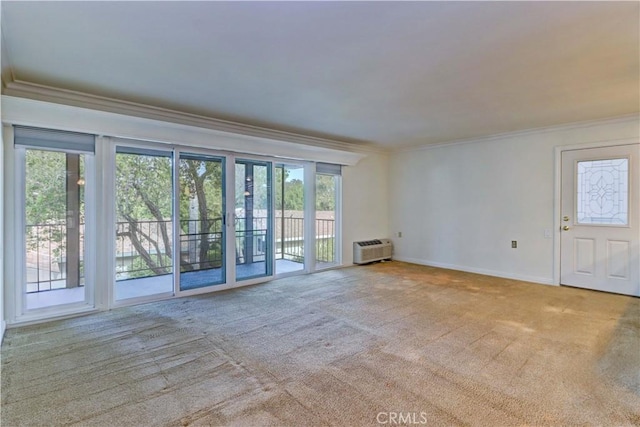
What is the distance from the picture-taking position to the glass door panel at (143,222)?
3.72 metres

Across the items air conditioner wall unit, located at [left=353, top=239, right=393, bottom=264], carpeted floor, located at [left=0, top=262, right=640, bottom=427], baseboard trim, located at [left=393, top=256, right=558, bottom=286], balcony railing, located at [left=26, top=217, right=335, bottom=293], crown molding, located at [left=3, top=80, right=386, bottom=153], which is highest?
crown molding, located at [left=3, top=80, right=386, bottom=153]

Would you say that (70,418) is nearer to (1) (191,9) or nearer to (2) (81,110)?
(1) (191,9)

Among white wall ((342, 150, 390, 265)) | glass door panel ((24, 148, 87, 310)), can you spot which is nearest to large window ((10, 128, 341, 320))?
glass door panel ((24, 148, 87, 310))

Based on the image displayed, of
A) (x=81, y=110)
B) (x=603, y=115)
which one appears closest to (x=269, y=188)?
(x=81, y=110)

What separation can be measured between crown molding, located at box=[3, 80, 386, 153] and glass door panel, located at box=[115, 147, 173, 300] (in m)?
0.44

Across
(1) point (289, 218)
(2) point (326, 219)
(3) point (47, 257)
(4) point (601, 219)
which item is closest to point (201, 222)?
(1) point (289, 218)

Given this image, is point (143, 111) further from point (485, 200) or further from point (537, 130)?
point (537, 130)

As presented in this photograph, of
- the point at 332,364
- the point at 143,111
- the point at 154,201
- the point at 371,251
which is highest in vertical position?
the point at 143,111

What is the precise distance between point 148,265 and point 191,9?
312 centimetres

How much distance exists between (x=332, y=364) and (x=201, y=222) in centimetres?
272

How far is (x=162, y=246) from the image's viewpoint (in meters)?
4.04

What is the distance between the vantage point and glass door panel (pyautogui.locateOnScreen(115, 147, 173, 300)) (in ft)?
12.2

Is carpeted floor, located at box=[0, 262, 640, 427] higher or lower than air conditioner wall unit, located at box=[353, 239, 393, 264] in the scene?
lower

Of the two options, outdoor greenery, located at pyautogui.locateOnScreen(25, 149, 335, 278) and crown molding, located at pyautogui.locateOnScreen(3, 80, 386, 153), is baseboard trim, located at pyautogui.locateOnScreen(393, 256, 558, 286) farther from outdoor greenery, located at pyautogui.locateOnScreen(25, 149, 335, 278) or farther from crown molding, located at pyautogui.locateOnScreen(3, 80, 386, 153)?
outdoor greenery, located at pyautogui.locateOnScreen(25, 149, 335, 278)
